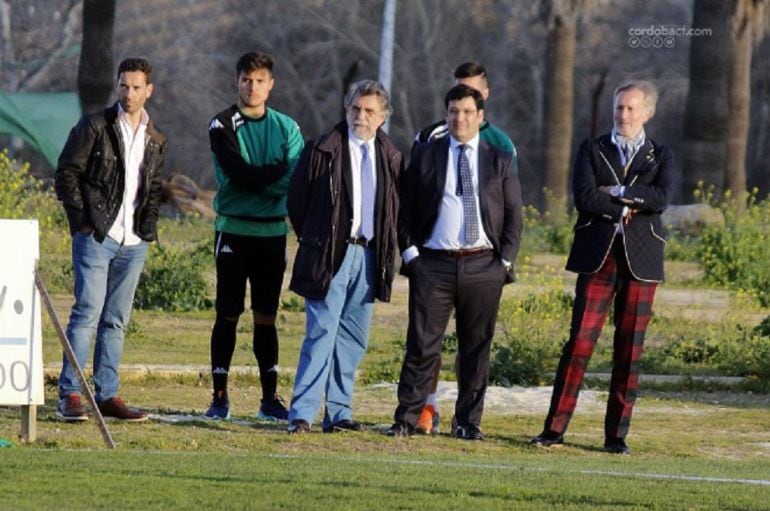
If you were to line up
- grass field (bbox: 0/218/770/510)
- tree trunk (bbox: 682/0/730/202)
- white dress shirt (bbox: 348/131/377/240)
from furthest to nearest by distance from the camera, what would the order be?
tree trunk (bbox: 682/0/730/202), white dress shirt (bbox: 348/131/377/240), grass field (bbox: 0/218/770/510)

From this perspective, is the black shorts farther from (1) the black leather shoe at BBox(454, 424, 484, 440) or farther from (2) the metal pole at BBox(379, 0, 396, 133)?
(2) the metal pole at BBox(379, 0, 396, 133)

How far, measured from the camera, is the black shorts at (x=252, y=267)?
11.4m

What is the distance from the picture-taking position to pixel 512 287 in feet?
76.3

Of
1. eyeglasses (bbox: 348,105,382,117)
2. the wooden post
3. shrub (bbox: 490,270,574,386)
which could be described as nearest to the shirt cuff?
eyeglasses (bbox: 348,105,382,117)

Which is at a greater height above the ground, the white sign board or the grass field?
the white sign board

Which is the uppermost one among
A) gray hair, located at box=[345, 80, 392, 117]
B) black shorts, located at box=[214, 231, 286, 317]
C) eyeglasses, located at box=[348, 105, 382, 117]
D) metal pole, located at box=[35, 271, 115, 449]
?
gray hair, located at box=[345, 80, 392, 117]

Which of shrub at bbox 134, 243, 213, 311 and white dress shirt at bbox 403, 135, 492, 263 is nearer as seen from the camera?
white dress shirt at bbox 403, 135, 492, 263

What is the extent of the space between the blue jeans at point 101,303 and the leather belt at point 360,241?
127cm

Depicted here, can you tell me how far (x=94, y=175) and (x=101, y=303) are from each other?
731mm

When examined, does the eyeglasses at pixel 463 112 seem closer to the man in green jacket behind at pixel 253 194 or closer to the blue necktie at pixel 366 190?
the blue necktie at pixel 366 190

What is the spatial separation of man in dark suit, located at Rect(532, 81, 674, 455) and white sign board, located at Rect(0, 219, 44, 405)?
291 centimetres

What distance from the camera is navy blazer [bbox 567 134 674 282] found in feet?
35.9

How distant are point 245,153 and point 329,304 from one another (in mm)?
1102

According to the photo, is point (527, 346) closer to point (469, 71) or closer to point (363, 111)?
point (469, 71)
